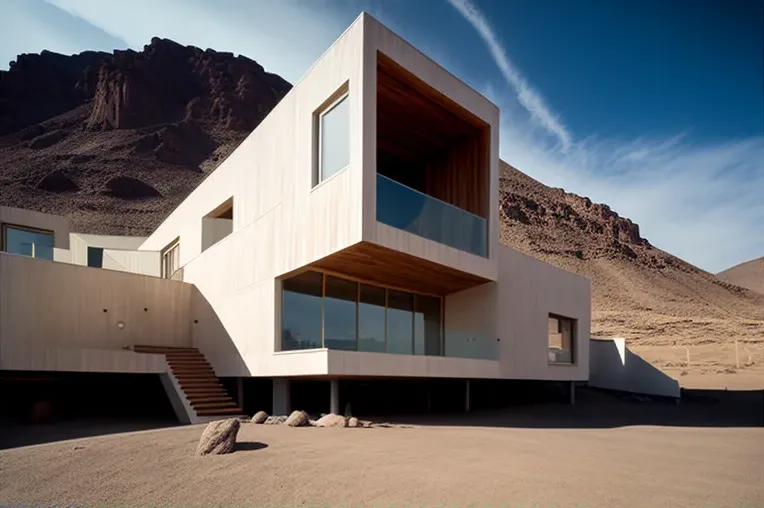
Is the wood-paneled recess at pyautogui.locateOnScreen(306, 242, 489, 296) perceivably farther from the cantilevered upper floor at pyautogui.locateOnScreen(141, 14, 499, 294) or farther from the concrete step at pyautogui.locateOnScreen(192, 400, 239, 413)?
the concrete step at pyautogui.locateOnScreen(192, 400, 239, 413)

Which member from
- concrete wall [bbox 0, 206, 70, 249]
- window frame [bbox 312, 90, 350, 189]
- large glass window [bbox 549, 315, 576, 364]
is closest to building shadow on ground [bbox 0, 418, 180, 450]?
window frame [bbox 312, 90, 350, 189]

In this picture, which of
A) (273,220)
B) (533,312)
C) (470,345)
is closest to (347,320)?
(273,220)

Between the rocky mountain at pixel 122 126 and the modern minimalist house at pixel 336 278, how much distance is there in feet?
180

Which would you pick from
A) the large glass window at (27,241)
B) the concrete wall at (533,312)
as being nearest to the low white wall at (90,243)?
the large glass window at (27,241)

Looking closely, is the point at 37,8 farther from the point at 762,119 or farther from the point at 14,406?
the point at 762,119

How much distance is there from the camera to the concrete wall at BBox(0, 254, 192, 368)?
48.9 ft

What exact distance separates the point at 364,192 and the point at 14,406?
11854 millimetres

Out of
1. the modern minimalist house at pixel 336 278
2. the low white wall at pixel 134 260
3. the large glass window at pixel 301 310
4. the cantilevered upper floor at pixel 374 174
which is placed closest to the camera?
the cantilevered upper floor at pixel 374 174

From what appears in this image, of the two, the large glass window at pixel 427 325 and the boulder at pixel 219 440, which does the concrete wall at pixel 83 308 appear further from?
the large glass window at pixel 427 325

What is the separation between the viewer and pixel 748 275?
11381cm

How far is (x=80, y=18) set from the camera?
2411cm

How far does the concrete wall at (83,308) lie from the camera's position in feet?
48.9

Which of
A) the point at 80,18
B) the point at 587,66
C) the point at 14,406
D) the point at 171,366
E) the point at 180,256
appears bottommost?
the point at 14,406

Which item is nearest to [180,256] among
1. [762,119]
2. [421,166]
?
[421,166]
